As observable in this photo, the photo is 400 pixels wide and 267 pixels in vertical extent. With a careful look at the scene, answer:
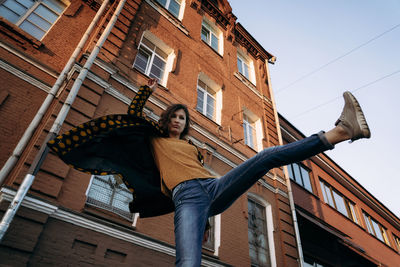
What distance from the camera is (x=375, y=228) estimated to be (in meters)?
17.2

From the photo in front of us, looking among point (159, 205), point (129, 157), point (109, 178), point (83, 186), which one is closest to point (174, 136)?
point (129, 157)

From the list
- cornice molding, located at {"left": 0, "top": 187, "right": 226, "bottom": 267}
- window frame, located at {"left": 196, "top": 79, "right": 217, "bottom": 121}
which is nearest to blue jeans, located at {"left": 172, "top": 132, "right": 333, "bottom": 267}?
cornice molding, located at {"left": 0, "top": 187, "right": 226, "bottom": 267}

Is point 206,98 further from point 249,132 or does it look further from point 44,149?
point 44,149

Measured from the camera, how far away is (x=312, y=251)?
33.6 feet

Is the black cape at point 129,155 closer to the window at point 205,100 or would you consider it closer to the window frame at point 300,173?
the window at point 205,100

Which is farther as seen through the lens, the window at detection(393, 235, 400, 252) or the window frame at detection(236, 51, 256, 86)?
the window at detection(393, 235, 400, 252)

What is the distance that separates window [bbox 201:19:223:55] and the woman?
1005cm

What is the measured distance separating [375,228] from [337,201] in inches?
224

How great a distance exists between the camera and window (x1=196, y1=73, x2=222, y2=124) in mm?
9281

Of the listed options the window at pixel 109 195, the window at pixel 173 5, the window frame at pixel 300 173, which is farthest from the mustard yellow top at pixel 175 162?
the window frame at pixel 300 173

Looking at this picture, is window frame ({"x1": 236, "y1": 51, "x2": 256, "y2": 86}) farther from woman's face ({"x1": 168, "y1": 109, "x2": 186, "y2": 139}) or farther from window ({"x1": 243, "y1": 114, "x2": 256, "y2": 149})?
woman's face ({"x1": 168, "y1": 109, "x2": 186, "y2": 139})

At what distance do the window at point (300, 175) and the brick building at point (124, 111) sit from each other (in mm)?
519

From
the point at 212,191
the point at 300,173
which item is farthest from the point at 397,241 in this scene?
the point at 212,191

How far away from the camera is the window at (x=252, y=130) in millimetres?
10516
